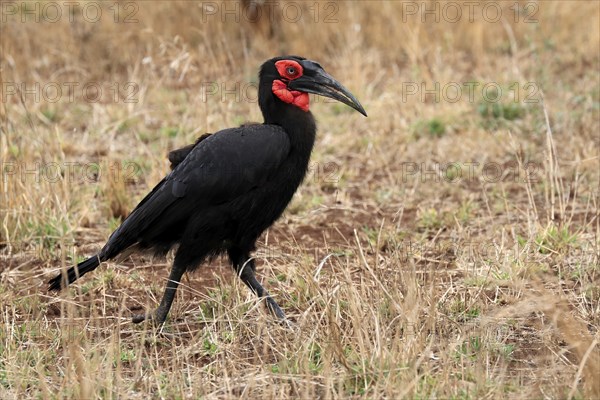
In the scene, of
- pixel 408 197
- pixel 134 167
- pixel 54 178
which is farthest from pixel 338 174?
pixel 54 178

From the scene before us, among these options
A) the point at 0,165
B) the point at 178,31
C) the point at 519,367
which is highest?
the point at 178,31

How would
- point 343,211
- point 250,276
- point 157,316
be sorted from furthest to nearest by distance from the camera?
point 343,211, point 250,276, point 157,316

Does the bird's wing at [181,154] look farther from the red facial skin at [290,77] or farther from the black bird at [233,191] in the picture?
the red facial skin at [290,77]

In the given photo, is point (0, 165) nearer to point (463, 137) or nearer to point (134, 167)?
point (134, 167)

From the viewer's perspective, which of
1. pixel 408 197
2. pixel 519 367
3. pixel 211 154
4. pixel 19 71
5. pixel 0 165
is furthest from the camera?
pixel 19 71

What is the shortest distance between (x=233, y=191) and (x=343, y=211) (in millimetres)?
1868

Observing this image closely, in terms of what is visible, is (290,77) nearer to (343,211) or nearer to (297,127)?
(297,127)

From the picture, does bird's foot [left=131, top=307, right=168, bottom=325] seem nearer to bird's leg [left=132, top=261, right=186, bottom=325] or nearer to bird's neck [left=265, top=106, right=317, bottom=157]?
bird's leg [left=132, top=261, right=186, bottom=325]

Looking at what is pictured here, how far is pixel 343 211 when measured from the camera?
588 cm

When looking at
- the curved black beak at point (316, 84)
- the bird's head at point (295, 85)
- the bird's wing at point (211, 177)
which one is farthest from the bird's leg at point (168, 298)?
the curved black beak at point (316, 84)

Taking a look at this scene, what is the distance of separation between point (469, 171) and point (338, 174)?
2.88 ft

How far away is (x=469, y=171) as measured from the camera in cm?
642

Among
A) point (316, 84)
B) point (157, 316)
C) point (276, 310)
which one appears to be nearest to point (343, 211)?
point (316, 84)

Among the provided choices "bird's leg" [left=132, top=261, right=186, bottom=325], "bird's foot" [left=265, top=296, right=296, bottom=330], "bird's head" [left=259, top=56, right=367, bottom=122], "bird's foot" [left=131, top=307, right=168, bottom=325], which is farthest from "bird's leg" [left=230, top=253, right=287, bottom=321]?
"bird's head" [left=259, top=56, right=367, bottom=122]
